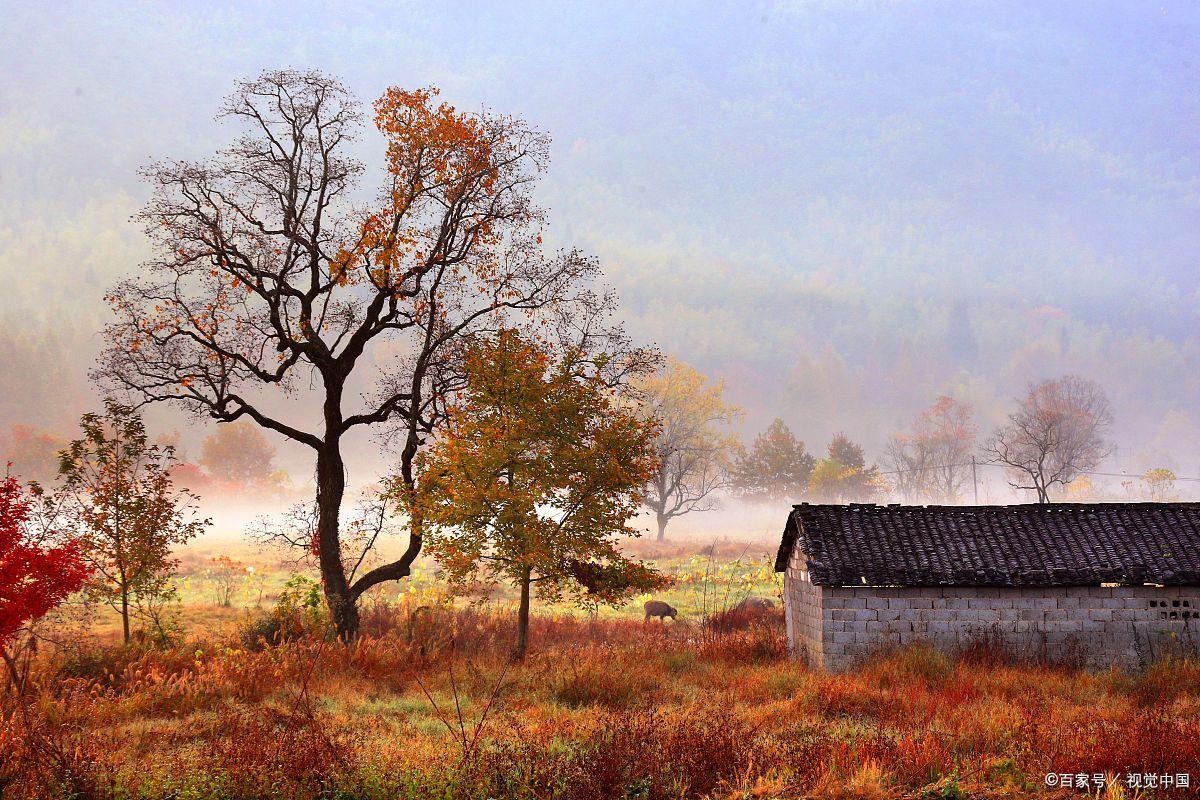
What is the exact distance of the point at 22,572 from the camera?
13.5 metres

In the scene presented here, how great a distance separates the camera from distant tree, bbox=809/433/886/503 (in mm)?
83312

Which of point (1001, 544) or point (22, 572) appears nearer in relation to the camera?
point (22, 572)

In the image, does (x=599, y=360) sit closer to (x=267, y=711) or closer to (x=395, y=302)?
(x=395, y=302)

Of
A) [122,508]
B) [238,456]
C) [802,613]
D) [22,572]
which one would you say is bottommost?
[802,613]

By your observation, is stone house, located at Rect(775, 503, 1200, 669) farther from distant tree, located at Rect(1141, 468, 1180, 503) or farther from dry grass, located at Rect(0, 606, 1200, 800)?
distant tree, located at Rect(1141, 468, 1180, 503)

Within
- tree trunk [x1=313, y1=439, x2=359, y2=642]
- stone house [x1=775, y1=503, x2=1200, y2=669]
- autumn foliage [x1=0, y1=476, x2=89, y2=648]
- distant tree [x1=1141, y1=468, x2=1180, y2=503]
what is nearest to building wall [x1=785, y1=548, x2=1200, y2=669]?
stone house [x1=775, y1=503, x2=1200, y2=669]

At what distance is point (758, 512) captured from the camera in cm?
10406

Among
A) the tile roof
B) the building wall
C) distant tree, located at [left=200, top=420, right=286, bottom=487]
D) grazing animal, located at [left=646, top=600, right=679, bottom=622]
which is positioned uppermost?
distant tree, located at [left=200, top=420, right=286, bottom=487]

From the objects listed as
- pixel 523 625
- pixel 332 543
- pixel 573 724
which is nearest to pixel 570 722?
pixel 573 724

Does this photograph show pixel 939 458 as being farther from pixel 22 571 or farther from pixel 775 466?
pixel 22 571

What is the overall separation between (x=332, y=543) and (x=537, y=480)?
6558mm

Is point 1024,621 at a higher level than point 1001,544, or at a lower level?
lower

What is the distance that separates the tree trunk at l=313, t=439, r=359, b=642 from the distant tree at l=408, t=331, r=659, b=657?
3.63 m

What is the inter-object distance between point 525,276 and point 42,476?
7529 centimetres
